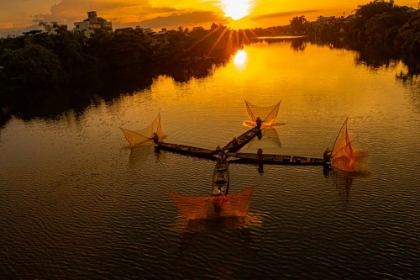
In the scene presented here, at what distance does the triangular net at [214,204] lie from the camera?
25875 millimetres

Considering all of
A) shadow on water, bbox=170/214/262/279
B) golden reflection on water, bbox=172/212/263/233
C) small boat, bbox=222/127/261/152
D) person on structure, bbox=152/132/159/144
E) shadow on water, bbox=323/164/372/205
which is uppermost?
person on structure, bbox=152/132/159/144

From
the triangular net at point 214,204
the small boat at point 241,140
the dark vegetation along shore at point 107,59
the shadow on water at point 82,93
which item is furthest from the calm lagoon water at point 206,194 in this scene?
the dark vegetation along shore at point 107,59

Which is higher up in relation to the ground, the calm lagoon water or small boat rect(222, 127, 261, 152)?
small boat rect(222, 127, 261, 152)

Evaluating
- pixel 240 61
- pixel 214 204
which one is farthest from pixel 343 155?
pixel 240 61

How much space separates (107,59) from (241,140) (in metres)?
101

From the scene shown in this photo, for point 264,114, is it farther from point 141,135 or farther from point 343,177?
point 343,177

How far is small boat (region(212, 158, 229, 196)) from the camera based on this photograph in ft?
92.2

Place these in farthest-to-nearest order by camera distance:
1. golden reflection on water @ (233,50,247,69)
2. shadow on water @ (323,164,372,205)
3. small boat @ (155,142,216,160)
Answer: golden reflection on water @ (233,50,247,69)
small boat @ (155,142,216,160)
shadow on water @ (323,164,372,205)

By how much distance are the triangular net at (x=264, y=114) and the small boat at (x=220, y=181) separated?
16520mm

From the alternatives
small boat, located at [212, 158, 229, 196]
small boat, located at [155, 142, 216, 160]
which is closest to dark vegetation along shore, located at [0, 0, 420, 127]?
small boat, located at [155, 142, 216, 160]

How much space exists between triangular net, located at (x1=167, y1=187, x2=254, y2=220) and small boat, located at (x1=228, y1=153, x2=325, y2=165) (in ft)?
32.3

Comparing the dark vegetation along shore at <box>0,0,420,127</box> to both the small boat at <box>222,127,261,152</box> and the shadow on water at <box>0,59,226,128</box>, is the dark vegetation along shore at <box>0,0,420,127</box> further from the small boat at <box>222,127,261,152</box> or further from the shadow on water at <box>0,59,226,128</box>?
the small boat at <box>222,127,261,152</box>

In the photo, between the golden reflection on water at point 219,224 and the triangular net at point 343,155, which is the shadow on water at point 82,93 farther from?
the triangular net at point 343,155

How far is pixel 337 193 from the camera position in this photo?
29.0 metres
